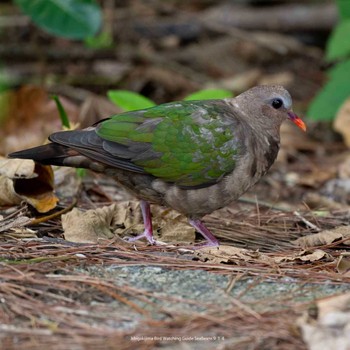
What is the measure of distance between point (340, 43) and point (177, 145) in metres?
3.54

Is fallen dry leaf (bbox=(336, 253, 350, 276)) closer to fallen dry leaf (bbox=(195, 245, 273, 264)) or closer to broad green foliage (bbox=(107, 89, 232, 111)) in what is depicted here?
fallen dry leaf (bbox=(195, 245, 273, 264))

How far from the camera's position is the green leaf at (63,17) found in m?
6.97

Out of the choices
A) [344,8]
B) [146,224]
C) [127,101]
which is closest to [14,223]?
[146,224]

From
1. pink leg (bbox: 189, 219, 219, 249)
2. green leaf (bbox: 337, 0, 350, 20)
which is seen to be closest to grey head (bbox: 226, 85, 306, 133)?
pink leg (bbox: 189, 219, 219, 249)

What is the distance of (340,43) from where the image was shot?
7398 millimetres

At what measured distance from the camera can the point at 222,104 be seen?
15.8 ft

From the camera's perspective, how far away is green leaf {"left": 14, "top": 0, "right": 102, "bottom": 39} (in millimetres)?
6969

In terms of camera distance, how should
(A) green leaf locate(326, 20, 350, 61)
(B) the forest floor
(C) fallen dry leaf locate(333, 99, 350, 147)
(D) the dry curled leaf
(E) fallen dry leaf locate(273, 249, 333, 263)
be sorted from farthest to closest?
(C) fallen dry leaf locate(333, 99, 350, 147), (A) green leaf locate(326, 20, 350, 61), (D) the dry curled leaf, (E) fallen dry leaf locate(273, 249, 333, 263), (B) the forest floor

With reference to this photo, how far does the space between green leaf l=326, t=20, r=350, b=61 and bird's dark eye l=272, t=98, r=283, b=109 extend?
265 cm

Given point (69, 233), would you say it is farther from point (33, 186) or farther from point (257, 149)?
point (257, 149)

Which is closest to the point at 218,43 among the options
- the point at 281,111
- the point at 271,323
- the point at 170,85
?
the point at 170,85

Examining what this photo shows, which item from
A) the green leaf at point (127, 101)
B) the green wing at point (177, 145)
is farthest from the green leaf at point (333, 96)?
the green wing at point (177, 145)

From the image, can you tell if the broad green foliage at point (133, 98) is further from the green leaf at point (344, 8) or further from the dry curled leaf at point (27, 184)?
the green leaf at point (344, 8)

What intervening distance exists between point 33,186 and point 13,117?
247cm
